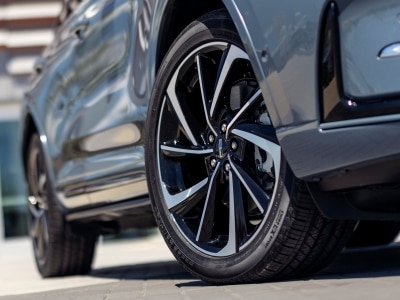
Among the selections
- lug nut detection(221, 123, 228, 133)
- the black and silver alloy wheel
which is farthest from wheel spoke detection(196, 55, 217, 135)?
lug nut detection(221, 123, 228, 133)

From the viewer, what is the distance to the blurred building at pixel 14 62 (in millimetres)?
14016

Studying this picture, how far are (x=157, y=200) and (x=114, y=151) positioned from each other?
740mm

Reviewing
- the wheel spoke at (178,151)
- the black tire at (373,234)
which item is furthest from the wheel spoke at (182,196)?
the black tire at (373,234)

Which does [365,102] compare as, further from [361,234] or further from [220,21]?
[361,234]

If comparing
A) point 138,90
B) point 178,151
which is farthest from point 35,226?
point 178,151

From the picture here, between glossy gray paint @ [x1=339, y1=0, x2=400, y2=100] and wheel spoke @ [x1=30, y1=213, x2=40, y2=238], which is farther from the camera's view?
wheel spoke @ [x1=30, y1=213, x2=40, y2=238]

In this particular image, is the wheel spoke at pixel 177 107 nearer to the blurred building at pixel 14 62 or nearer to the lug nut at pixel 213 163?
the lug nut at pixel 213 163

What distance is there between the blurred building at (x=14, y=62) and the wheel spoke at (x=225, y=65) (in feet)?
34.3

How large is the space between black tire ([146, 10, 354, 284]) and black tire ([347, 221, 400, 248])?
7.79 ft

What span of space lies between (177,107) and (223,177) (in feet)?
1.28

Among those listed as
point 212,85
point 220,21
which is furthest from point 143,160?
point 220,21

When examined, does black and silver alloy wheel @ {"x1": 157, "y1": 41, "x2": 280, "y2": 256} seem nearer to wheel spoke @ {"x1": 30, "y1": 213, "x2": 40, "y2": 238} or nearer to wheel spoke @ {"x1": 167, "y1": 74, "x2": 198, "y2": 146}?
wheel spoke @ {"x1": 167, "y1": 74, "x2": 198, "y2": 146}

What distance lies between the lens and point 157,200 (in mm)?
3941

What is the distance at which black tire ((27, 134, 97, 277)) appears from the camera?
5.80m
